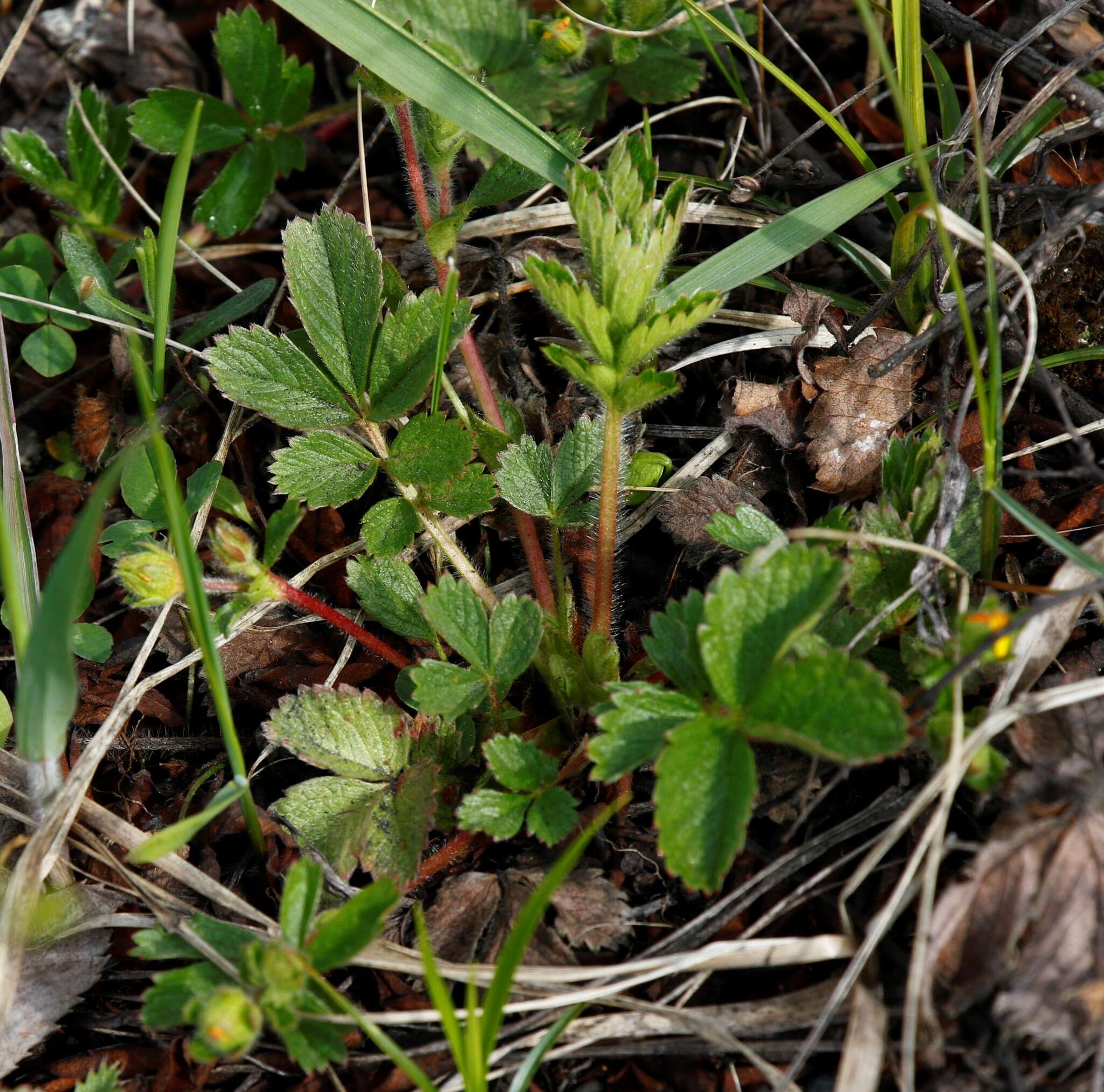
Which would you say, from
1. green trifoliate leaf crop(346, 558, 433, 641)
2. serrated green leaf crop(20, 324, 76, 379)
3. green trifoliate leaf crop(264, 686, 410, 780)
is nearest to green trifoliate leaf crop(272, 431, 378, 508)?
green trifoliate leaf crop(346, 558, 433, 641)

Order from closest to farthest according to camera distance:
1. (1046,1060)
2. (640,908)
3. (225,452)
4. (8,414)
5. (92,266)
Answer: (1046,1060) < (640,908) < (8,414) < (225,452) < (92,266)

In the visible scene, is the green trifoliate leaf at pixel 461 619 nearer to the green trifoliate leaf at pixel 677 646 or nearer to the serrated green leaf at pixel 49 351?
the green trifoliate leaf at pixel 677 646

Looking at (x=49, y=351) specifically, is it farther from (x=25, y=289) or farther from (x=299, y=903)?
(x=299, y=903)

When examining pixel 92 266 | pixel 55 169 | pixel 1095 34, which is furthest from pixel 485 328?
pixel 1095 34

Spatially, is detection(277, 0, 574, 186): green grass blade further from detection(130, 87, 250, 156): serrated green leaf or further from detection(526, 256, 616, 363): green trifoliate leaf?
detection(130, 87, 250, 156): serrated green leaf

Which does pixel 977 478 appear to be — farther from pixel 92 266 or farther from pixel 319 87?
pixel 319 87

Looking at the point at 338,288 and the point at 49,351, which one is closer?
the point at 338,288

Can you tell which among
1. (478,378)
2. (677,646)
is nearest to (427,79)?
(478,378)
